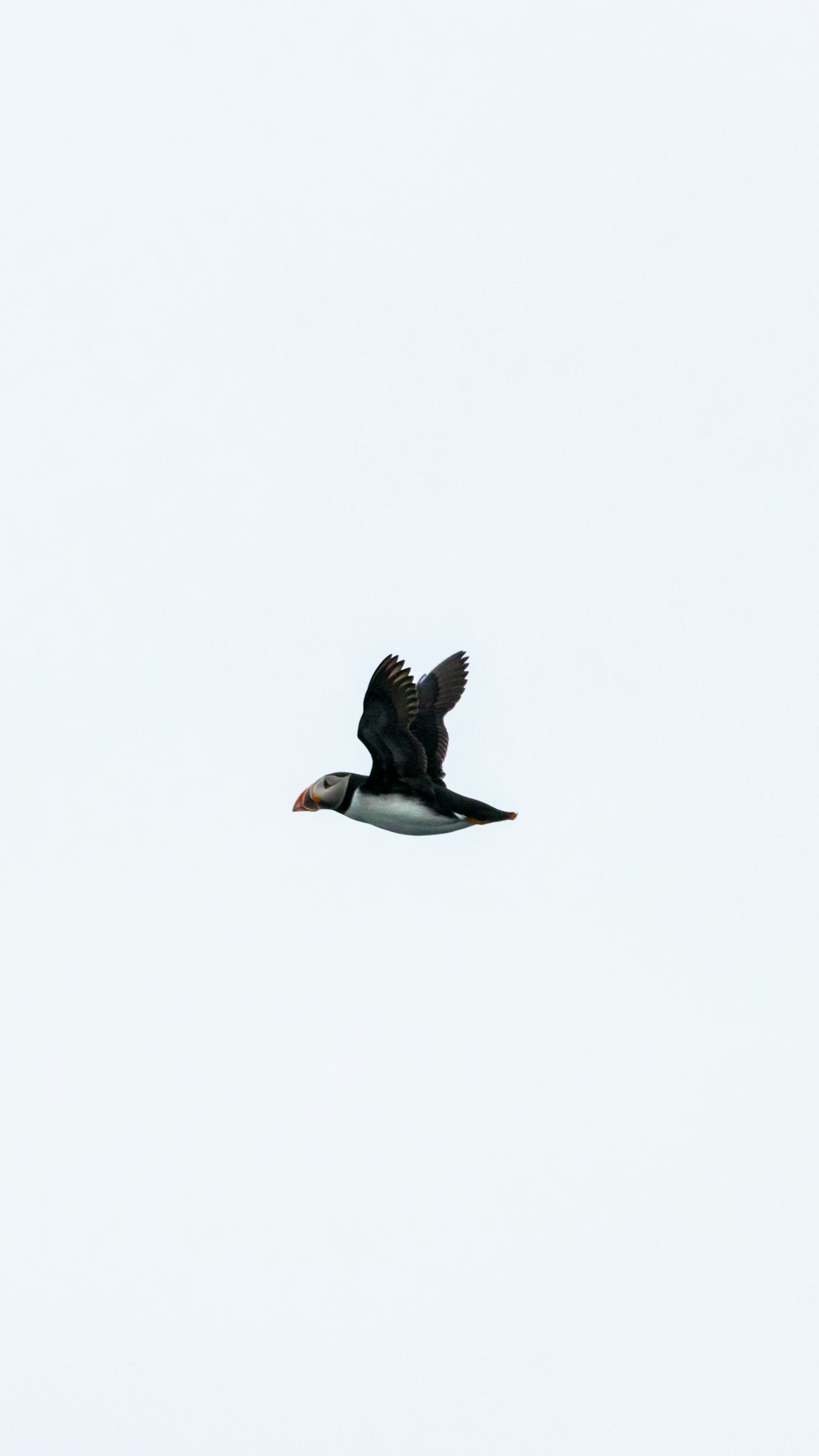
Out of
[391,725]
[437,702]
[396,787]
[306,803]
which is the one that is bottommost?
[306,803]

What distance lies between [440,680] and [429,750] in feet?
3.21

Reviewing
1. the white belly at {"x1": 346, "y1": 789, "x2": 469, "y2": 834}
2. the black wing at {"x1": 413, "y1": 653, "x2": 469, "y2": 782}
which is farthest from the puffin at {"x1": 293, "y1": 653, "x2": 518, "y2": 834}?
the black wing at {"x1": 413, "y1": 653, "x2": 469, "y2": 782}

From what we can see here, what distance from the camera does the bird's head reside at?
61.8 ft

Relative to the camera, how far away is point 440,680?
67.6ft

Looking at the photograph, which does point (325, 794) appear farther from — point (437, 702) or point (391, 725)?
point (437, 702)

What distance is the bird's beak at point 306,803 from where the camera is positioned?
1898cm

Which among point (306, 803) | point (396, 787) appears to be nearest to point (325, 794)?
point (306, 803)

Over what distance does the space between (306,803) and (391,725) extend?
51.0 inches

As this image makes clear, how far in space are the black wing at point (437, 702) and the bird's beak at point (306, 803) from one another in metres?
1.19

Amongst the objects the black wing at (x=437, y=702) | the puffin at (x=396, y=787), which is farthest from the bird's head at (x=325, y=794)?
the black wing at (x=437, y=702)

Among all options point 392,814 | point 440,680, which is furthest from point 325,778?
point 440,680

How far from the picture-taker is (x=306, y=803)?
62.3ft

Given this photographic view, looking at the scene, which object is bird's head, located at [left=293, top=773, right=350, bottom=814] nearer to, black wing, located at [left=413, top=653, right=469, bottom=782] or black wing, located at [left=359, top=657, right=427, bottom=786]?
black wing, located at [left=359, top=657, right=427, bottom=786]

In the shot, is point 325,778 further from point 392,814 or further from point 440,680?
point 440,680
